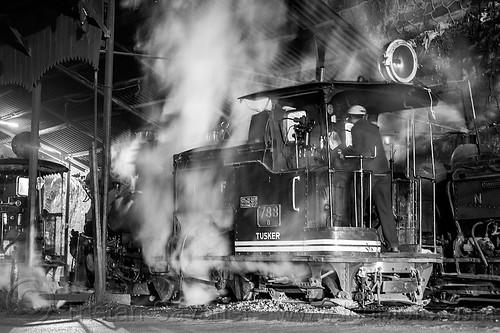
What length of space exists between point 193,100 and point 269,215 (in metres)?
6.02

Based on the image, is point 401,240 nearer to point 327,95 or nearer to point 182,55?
point 327,95

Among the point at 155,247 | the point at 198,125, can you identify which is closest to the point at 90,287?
the point at 155,247

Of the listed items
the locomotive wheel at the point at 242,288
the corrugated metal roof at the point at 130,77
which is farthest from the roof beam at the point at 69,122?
the locomotive wheel at the point at 242,288

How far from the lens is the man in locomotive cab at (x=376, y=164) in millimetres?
8328

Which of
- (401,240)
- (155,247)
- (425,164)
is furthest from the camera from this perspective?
(425,164)

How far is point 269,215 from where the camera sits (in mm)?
8508

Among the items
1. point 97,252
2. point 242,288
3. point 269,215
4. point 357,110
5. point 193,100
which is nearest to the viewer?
point 269,215

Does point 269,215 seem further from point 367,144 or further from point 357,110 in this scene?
point 357,110

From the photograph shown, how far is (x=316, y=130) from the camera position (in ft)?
27.9

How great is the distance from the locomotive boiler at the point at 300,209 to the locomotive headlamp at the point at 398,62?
35 centimetres

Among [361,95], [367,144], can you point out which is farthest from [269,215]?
[361,95]

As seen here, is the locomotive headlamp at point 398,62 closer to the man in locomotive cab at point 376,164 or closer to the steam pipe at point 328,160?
the man in locomotive cab at point 376,164

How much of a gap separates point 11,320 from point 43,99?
497 inches

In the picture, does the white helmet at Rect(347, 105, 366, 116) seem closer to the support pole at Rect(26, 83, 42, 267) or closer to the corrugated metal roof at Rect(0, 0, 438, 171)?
the corrugated metal roof at Rect(0, 0, 438, 171)
